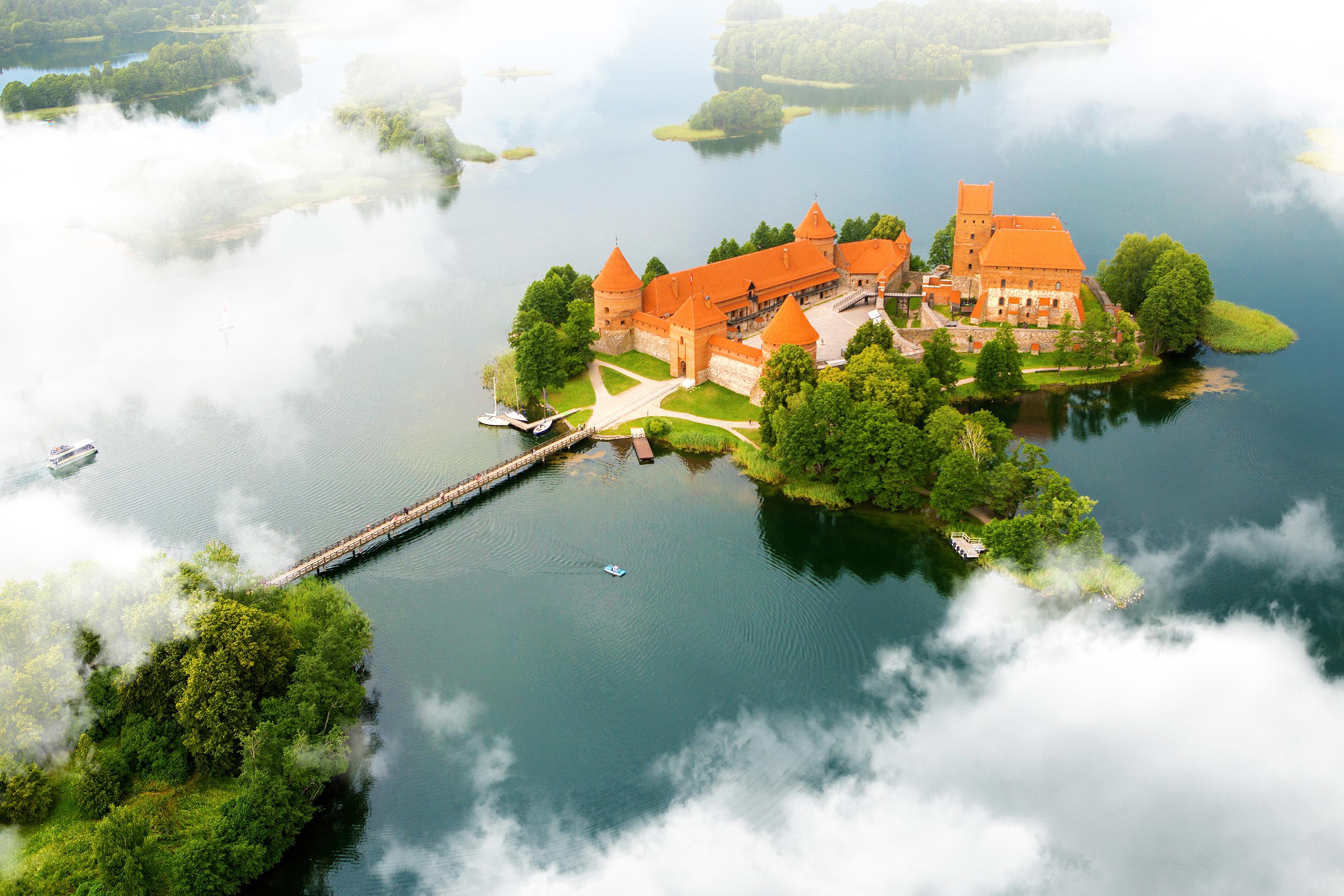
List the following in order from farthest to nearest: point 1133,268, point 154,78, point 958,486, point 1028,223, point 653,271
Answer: point 154,78, point 653,271, point 1028,223, point 1133,268, point 958,486

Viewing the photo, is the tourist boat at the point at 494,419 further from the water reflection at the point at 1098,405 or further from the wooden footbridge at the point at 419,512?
the water reflection at the point at 1098,405

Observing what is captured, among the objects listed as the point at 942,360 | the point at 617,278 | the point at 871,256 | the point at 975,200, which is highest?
the point at 975,200

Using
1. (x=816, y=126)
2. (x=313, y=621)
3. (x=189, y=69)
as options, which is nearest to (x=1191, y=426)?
(x=313, y=621)

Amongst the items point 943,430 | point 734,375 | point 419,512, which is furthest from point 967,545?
point 419,512

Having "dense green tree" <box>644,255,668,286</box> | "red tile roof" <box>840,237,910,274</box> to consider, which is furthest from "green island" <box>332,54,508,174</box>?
"red tile roof" <box>840,237,910,274</box>

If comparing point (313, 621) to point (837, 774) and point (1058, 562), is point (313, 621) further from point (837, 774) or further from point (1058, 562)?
point (1058, 562)

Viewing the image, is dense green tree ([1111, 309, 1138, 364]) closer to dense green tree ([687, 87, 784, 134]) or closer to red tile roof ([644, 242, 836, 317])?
red tile roof ([644, 242, 836, 317])

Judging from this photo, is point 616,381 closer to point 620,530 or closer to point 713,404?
point 713,404

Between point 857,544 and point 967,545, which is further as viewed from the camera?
point 857,544
